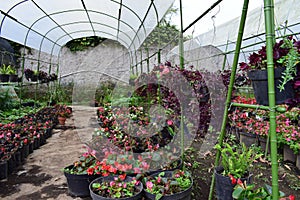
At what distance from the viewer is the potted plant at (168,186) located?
1822 millimetres

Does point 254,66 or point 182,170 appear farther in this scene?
point 182,170

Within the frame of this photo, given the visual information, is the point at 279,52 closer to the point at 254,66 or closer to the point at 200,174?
the point at 254,66

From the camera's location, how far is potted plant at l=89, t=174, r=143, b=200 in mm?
1862

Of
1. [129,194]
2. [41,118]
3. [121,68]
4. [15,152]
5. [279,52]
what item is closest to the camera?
[279,52]

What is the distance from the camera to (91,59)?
409 inches

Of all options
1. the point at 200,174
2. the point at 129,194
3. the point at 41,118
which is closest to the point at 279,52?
the point at 129,194

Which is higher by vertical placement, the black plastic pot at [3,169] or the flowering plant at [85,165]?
the flowering plant at [85,165]

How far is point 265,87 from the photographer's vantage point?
120 centimetres

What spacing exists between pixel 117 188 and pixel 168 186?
15.8 inches

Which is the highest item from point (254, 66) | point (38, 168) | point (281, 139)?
point (254, 66)

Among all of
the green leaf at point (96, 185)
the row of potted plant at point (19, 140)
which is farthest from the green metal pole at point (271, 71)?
the row of potted plant at point (19, 140)

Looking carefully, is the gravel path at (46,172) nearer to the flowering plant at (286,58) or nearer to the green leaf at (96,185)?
the green leaf at (96,185)

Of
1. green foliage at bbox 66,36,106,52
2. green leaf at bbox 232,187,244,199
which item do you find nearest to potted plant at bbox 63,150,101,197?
green leaf at bbox 232,187,244,199

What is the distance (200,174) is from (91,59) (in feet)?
28.1
